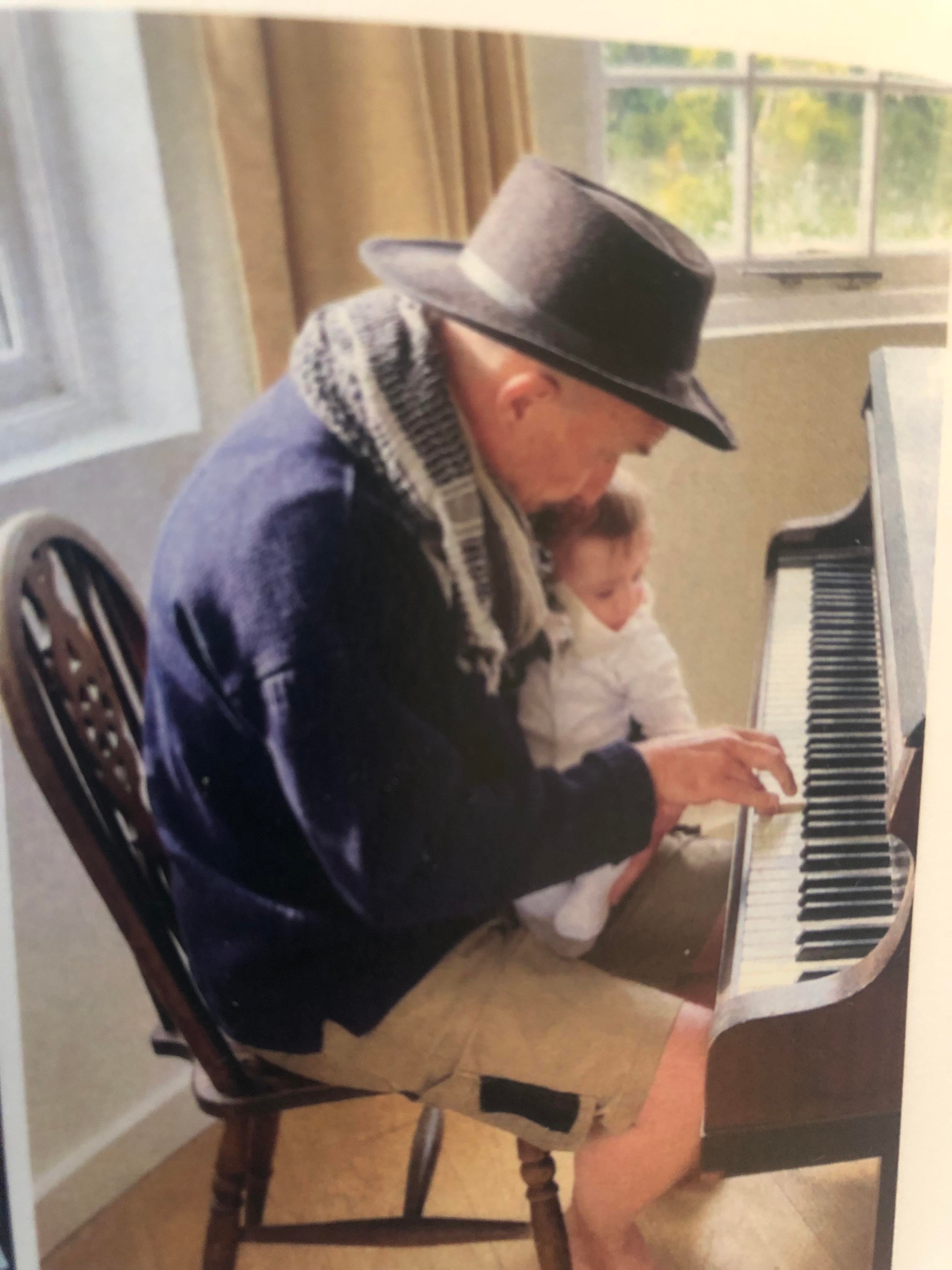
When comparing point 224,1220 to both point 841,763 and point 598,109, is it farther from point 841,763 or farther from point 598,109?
point 598,109

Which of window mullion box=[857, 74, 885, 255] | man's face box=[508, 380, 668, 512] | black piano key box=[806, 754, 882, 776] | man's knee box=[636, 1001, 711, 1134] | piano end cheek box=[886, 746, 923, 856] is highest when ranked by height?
window mullion box=[857, 74, 885, 255]

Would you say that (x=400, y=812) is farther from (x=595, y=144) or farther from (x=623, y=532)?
(x=595, y=144)

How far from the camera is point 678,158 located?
2.13 feet

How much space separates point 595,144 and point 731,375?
178 millimetres

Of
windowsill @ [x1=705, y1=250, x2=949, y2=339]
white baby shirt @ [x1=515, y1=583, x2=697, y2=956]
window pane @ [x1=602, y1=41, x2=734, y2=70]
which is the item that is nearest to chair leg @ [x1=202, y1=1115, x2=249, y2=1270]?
white baby shirt @ [x1=515, y1=583, x2=697, y2=956]

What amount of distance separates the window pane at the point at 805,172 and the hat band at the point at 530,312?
14cm

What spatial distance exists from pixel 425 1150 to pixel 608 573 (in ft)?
1.81

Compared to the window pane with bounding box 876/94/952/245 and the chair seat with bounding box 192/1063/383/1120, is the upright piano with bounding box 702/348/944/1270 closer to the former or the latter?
the window pane with bounding box 876/94/952/245

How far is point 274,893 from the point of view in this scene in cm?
76

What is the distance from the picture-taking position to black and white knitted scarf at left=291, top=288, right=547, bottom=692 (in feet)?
2.18

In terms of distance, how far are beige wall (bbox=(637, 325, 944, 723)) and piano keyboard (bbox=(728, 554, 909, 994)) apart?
0.14 ft

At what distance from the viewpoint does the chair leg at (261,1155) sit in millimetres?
870

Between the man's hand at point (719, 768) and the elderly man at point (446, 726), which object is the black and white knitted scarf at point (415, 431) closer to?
the elderly man at point (446, 726)

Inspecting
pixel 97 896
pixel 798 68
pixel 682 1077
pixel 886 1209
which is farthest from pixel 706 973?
pixel 798 68
